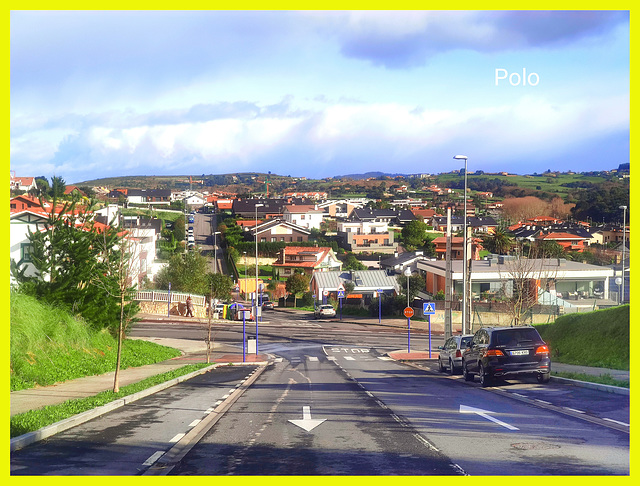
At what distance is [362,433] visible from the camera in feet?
36.1

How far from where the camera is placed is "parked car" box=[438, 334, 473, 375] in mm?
24105

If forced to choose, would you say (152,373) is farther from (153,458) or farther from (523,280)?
(523,280)

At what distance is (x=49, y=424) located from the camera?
1127 cm

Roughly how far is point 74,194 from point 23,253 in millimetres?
4757

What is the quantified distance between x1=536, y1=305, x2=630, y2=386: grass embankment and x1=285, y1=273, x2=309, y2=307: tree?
51.2 metres

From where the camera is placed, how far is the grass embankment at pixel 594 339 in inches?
894

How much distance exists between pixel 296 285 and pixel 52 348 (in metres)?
58.3

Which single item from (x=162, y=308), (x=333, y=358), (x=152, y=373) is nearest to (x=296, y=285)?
(x=162, y=308)

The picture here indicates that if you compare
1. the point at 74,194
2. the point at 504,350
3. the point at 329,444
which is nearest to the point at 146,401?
the point at 329,444

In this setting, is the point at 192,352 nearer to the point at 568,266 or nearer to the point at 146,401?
the point at 146,401

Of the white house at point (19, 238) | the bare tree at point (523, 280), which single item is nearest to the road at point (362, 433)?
the white house at point (19, 238)

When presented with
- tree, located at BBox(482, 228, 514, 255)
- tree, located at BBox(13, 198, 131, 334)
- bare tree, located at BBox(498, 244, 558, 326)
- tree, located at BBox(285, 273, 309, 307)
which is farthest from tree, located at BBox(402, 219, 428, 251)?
tree, located at BBox(13, 198, 131, 334)

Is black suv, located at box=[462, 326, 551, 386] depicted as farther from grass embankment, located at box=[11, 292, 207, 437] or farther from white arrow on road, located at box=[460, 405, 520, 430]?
grass embankment, located at box=[11, 292, 207, 437]

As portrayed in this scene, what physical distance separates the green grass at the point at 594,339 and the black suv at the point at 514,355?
4.10m
